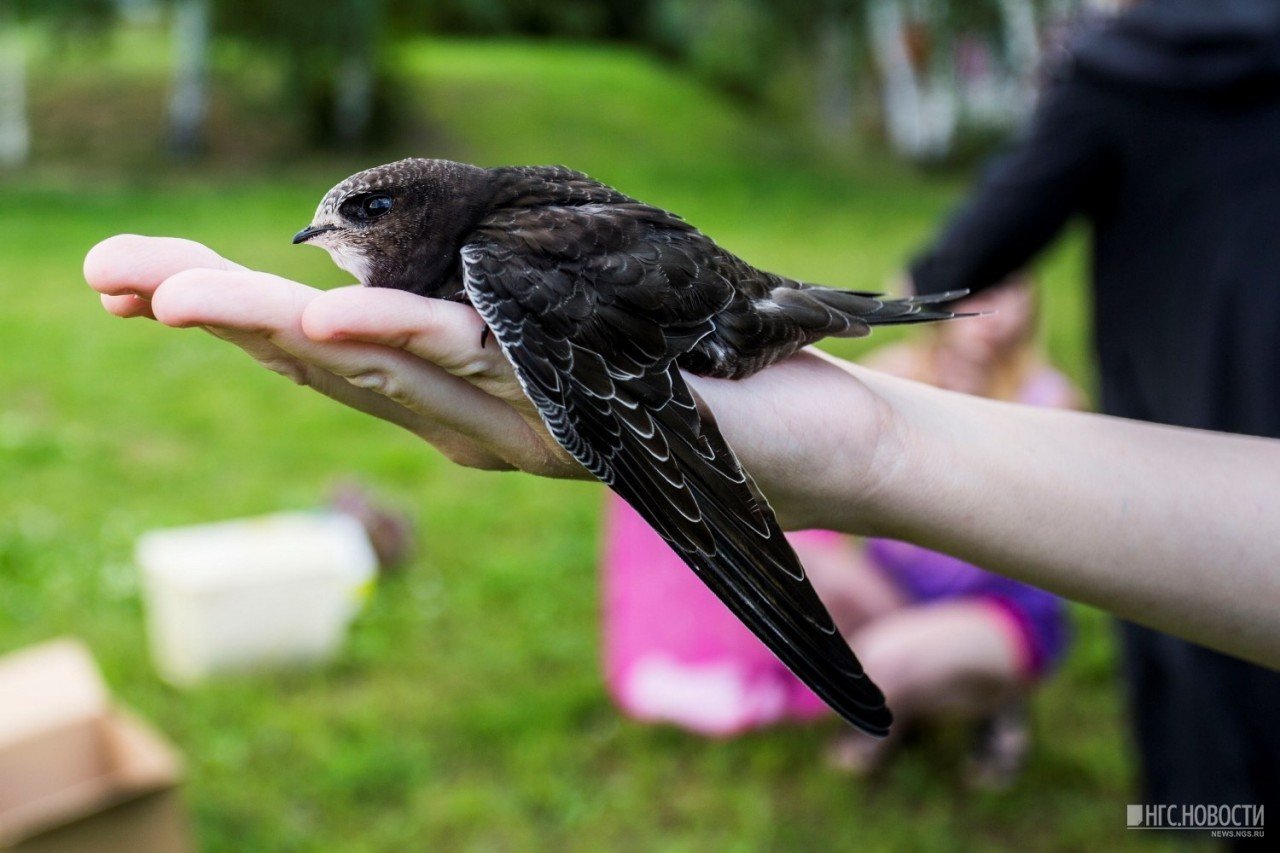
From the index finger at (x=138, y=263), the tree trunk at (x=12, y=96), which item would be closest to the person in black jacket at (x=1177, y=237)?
the index finger at (x=138, y=263)

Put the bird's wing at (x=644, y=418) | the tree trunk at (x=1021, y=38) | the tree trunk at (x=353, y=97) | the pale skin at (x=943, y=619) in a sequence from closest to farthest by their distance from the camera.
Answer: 1. the bird's wing at (x=644, y=418)
2. the pale skin at (x=943, y=619)
3. the tree trunk at (x=353, y=97)
4. the tree trunk at (x=1021, y=38)

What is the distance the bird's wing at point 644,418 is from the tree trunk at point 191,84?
12.0 metres

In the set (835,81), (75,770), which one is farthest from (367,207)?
(835,81)

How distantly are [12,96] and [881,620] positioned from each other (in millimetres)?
13366

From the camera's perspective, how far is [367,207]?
6.12 feet

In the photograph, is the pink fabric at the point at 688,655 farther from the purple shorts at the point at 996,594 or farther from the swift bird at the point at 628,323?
the swift bird at the point at 628,323

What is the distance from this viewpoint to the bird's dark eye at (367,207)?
186 centimetres

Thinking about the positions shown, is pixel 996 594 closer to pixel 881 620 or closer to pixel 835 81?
pixel 881 620

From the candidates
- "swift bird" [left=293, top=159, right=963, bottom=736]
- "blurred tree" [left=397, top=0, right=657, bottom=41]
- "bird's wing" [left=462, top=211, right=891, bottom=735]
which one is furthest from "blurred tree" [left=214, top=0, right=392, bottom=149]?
"bird's wing" [left=462, top=211, right=891, bottom=735]

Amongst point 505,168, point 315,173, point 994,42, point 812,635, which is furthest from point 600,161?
point 994,42

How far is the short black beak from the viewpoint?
1.90 m

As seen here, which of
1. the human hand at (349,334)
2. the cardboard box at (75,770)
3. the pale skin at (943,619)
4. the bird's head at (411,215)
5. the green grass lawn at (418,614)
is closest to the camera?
the human hand at (349,334)

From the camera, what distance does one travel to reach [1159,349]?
2855 millimetres

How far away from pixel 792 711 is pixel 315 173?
6.32 meters
